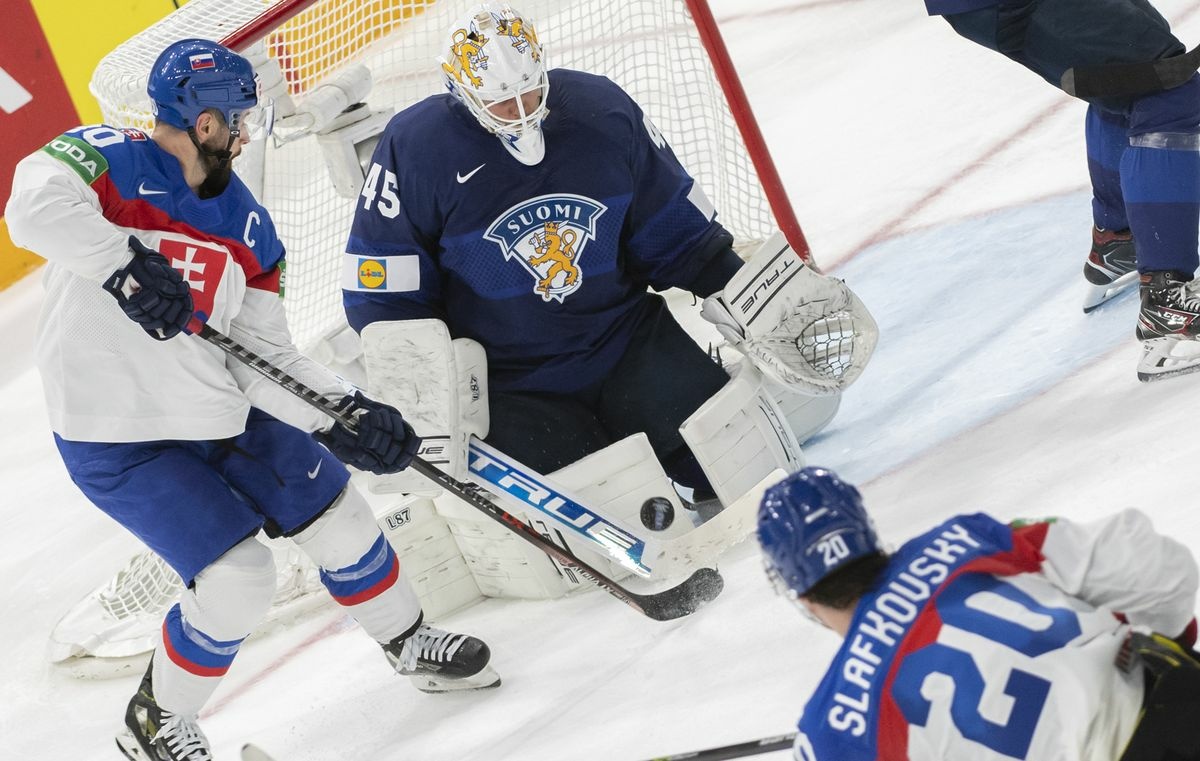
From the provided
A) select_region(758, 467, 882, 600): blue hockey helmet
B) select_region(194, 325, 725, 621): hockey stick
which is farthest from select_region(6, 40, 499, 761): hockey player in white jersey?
select_region(758, 467, 882, 600): blue hockey helmet

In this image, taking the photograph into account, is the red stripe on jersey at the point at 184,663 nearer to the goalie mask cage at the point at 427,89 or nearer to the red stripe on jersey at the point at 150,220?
the red stripe on jersey at the point at 150,220

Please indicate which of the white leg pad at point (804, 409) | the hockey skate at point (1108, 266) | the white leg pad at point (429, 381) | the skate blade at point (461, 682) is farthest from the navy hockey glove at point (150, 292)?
the hockey skate at point (1108, 266)

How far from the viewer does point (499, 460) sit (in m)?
2.76

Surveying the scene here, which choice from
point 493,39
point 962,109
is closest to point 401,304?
point 493,39

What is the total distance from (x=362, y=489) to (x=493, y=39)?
148 centimetres

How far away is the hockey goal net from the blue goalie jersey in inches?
22.7

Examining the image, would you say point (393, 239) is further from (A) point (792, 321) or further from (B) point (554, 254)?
(A) point (792, 321)

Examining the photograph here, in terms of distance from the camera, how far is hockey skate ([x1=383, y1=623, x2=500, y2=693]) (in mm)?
2695

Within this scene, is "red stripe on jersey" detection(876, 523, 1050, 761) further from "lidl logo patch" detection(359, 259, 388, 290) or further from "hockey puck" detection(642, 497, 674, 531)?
"lidl logo patch" detection(359, 259, 388, 290)

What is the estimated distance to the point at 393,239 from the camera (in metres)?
2.74

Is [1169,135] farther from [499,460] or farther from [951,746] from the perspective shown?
[951,746]

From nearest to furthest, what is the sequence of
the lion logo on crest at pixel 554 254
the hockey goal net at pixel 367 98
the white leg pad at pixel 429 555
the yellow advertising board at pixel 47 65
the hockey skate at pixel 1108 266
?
1. the lion logo on crest at pixel 554 254
2. the white leg pad at pixel 429 555
3. the hockey skate at pixel 1108 266
4. the hockey goal net at pixel 367 98
5. the yellow advertising board at pixel 47 65

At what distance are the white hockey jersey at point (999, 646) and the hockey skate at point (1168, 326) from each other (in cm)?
135

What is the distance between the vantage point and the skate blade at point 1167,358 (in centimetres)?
272
